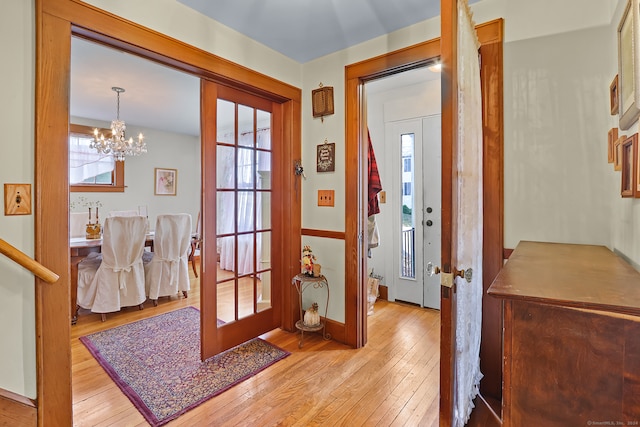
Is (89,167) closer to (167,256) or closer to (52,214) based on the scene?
(167,256)

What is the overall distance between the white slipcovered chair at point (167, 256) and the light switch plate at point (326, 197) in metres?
1.84

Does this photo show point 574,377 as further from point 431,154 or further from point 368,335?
point 431,154

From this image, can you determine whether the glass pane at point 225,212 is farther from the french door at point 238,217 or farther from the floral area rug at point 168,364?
the floral area rug at point 168,364

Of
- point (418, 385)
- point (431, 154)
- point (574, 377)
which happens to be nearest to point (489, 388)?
point (418, 385)

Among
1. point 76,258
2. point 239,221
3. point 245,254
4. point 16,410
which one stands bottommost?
point 16,410

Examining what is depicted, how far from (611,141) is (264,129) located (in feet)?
7.48

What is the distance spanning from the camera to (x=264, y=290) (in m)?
2.71

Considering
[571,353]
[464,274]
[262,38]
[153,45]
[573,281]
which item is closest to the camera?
[571,353]

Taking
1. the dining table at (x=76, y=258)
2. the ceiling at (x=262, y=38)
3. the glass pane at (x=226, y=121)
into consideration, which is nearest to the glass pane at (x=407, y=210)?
the ceiling at (x=262, y=38)

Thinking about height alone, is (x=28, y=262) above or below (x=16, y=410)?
above

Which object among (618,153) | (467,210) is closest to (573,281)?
(467,210)

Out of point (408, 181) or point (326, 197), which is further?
point (408, 181)

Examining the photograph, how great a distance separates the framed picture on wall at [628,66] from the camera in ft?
3.12

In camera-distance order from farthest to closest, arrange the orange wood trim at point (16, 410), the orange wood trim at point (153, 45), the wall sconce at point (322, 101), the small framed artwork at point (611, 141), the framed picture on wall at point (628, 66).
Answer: the wall sconce at point (322, 101) → the orange wood trim at point (153, 45) → the small framed artwork at point (611, 141) → the orange wood trim at point (16, 410) → the framed picture on wall at point (628, 66)
